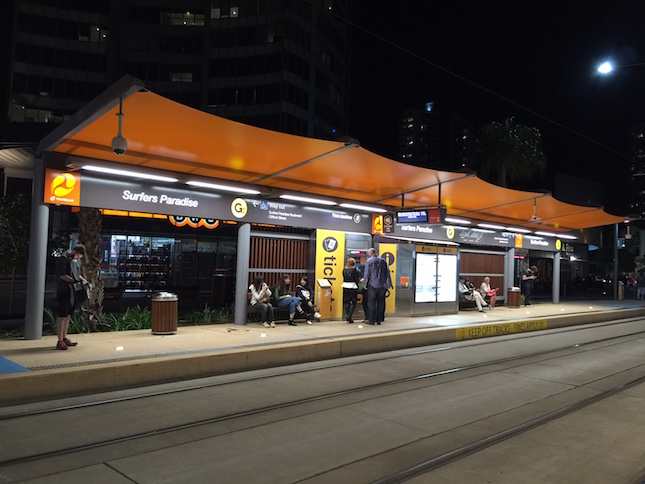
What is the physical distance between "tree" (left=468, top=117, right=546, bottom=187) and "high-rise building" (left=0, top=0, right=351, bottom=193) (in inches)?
1315

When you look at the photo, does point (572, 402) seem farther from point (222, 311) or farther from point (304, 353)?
point (222, 311)

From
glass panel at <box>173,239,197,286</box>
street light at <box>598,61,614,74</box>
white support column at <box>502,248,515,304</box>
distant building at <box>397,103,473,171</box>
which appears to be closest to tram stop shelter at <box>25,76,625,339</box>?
street light at <box>598,61,614,74</box>

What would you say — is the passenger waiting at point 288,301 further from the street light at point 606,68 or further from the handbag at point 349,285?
the street light at point 606,68

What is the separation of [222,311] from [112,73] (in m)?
59.0

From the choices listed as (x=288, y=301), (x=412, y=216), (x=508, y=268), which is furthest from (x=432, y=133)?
(x=288, y=301)

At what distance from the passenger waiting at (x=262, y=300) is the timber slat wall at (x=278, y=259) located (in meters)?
0.84

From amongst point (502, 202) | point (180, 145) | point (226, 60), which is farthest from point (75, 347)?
point (226, 60)

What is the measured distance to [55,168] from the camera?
384 inches

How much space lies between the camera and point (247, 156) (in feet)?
35.7

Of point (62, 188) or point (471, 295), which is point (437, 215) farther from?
point (62, 188)

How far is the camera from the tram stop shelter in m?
8.34

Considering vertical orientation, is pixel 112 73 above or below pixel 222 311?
above

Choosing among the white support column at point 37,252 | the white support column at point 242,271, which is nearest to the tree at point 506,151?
the white support column at point 242,271

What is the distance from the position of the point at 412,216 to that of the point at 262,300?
4982 mm
